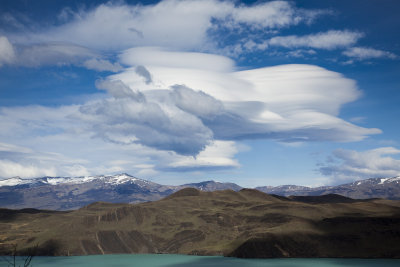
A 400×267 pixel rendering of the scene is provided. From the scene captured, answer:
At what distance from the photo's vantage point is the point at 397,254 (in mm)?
190000

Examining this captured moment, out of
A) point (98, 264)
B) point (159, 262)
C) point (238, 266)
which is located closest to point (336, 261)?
point (238, 266)

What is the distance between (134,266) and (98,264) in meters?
19.2

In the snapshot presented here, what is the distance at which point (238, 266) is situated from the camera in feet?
575

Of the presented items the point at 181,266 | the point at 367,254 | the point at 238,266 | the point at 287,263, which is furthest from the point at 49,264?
the point at 367,254

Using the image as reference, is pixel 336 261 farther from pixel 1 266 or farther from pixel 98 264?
pixel 1 266

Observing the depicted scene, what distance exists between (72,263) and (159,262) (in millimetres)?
41188

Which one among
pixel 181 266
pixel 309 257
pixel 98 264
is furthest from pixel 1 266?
pixel 309 257

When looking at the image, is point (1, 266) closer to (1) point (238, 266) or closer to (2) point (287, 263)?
(1) point (238, 266)

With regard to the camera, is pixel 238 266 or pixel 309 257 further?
pixel 309 257

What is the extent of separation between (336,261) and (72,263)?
120692mm

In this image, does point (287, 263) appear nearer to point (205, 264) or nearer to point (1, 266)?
point (205, 264)

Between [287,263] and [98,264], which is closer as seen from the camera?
[287,263]

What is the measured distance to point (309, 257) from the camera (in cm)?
19962

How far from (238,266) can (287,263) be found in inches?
855
